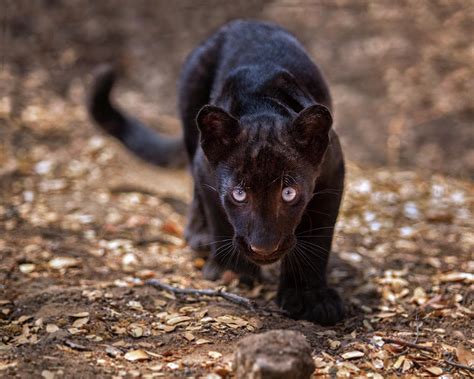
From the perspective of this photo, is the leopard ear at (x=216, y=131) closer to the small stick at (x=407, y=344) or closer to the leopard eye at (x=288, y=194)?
the leopard eye at (x=288, y=194)

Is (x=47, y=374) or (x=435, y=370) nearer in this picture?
(x=47, y=374)

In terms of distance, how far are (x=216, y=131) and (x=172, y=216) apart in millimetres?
2064

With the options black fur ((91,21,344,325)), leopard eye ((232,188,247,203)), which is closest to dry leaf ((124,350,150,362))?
black fur ((91,21,344,325))

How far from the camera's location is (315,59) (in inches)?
278

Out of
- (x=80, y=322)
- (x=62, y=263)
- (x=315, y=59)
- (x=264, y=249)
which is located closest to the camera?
(x=264, y=249)

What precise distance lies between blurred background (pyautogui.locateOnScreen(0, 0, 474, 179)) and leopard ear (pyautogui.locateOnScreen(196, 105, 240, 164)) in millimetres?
3076

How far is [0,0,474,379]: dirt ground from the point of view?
10.7ft

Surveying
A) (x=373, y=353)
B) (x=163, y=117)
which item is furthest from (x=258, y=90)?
(x=163, y=117)

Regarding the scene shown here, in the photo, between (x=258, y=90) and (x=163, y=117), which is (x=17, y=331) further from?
(x=163, y=117)

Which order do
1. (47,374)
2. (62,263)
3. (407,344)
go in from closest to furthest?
(47,374)
(407,344)
(62,263)

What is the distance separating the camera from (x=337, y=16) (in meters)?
7.56

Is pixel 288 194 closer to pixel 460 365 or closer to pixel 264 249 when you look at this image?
pixel 264 249

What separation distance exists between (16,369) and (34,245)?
5.68 ft

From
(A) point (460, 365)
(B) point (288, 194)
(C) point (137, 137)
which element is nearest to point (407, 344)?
(A) point (460, 365)
